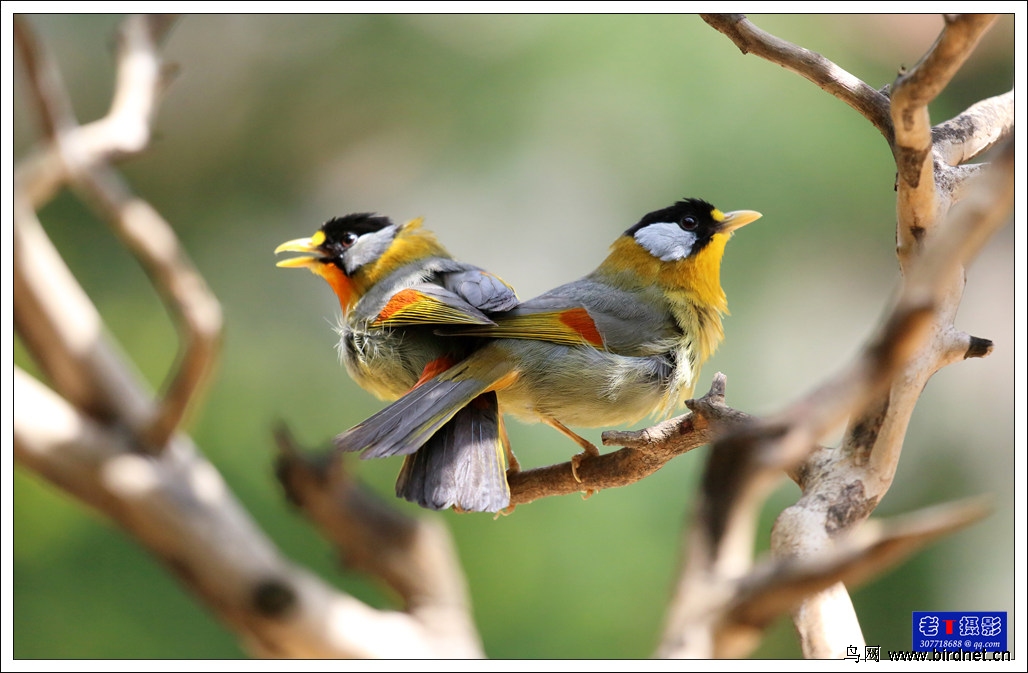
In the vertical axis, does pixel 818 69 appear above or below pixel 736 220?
above

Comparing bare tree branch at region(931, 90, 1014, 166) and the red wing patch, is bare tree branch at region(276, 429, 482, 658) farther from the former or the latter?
bare tree branch at region(931, 90, 1014, 166)

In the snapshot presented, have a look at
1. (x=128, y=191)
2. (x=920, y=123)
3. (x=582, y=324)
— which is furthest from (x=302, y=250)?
(x=920, y=123)

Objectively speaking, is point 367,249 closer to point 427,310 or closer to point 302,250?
point 302,250

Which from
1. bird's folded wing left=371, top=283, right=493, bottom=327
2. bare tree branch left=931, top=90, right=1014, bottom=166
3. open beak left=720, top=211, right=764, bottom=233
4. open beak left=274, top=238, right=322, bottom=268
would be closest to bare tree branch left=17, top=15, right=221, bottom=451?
open beak left=274, top=238, right=322, bottom=268

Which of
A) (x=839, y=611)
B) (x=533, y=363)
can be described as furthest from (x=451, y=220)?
(x=839, y=611)

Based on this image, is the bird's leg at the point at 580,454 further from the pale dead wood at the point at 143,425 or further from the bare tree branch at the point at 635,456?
the pale dead wood at the point at 143,425

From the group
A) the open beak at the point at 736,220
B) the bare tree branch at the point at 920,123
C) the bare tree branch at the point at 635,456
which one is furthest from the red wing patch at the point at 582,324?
the bare tree branch at the point at 920,123
